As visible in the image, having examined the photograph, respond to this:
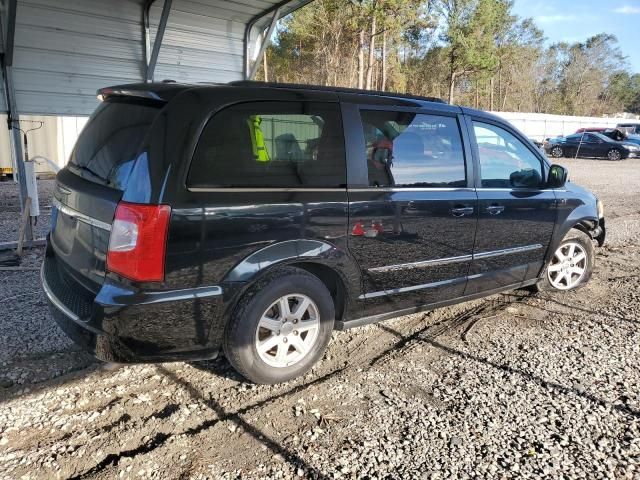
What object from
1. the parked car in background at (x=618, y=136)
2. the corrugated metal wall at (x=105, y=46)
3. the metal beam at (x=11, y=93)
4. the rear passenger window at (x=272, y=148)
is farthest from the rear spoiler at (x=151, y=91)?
the parked car in background at (x=618, y=136)

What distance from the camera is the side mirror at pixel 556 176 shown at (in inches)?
177

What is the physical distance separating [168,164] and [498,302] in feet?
11.5

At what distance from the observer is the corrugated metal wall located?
5.85 metres

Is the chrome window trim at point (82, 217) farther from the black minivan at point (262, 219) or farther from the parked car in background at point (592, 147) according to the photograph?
the parked car in background at point (592, 147)

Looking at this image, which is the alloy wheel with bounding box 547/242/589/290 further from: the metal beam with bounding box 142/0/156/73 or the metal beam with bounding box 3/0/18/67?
the metal beam with bounding box 3/0/18/67

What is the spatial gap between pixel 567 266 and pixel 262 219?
11.6 feet

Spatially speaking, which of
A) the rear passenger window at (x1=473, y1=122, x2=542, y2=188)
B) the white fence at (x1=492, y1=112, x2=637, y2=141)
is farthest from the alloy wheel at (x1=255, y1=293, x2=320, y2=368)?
the white fence at (x1=492, y1=112, x2=637, y2=141)

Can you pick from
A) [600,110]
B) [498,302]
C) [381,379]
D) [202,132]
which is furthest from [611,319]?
[600,110]

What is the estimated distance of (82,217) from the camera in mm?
2869

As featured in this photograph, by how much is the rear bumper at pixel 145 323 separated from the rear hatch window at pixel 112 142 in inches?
24.6

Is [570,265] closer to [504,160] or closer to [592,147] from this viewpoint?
[504,160]

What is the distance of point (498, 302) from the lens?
16.0 ft

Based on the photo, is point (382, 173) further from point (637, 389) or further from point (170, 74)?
point (170, 74)

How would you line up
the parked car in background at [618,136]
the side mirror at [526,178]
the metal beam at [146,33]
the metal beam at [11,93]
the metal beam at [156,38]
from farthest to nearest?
the parked car in background at [618,136] < the metal beam at [146,33] < the metal beam at [156,38] < the metal beam at [11,93] < the side mirror at [526,178]
